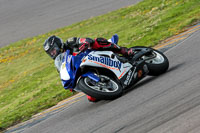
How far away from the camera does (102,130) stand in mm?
5656

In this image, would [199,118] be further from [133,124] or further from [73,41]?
[73,41]

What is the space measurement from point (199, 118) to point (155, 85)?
8.59 feet

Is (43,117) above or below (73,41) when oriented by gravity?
below

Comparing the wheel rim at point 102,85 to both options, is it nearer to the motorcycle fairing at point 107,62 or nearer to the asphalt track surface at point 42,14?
the motorcycle fairing at point 107,62

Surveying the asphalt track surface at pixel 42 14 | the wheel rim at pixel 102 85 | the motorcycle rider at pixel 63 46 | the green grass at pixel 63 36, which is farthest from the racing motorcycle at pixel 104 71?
the asphalt track surface at pixel 42 14

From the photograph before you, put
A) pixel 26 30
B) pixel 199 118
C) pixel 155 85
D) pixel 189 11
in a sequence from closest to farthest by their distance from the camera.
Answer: pixel 199 118
pixel 155 85
pixel 189 11
pixel 26 30

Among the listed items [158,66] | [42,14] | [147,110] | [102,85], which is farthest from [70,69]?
[42,14]

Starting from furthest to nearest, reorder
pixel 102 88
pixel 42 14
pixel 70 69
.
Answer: pixel 42 14 → pixel 70 69 → pixel 102 88

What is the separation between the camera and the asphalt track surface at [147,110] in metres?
4.92

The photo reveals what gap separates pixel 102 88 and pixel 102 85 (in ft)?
0.20

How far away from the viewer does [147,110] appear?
5.68 meters

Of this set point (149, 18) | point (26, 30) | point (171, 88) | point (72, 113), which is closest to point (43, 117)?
point (72, 113)

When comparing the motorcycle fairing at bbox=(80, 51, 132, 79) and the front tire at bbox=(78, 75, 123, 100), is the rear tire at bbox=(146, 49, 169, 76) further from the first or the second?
the front tire at bbox=(78, 75, 123, 100)

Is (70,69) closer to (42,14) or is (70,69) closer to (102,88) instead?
(102,88)
